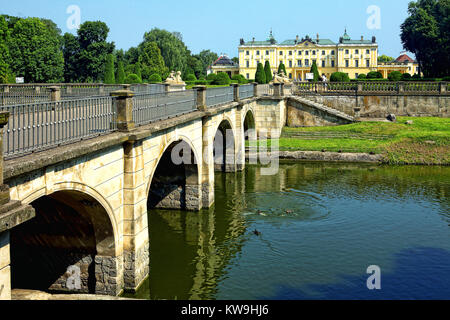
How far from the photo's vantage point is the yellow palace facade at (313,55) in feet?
344

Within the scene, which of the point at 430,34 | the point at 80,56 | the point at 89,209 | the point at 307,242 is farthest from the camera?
the point at 80,56

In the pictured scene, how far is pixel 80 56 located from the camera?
72.8 m

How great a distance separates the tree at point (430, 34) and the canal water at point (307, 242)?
108 ft

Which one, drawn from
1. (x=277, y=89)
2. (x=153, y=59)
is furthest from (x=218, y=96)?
(x=153, y=59)

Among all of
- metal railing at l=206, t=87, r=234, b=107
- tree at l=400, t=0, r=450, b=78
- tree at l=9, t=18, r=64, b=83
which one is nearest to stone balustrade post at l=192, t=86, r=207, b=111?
metal railing at l=206, t=87, r=234, b=107

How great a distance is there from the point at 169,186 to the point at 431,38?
1777 inches

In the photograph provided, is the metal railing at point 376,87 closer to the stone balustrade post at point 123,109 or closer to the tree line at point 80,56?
the tree line at point 80,56

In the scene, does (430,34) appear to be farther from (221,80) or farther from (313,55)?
(313,55)

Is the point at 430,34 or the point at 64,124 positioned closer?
the point at 64,124

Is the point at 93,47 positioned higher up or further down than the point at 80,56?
higher up

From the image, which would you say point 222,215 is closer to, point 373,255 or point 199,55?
point 373,255

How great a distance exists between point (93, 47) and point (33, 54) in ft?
53.5

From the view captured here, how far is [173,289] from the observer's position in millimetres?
13586

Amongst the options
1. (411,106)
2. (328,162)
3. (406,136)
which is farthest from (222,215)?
(411,106)
